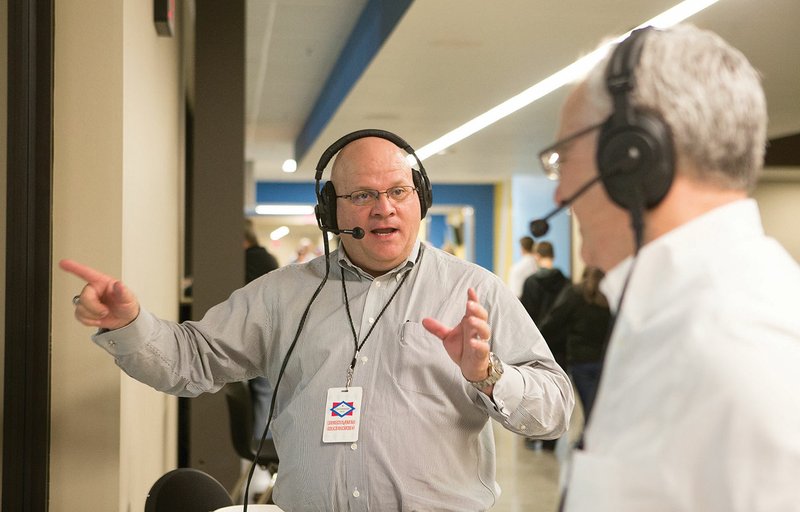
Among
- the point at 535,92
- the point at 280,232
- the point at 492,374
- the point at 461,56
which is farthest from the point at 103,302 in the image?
the point at 280,232

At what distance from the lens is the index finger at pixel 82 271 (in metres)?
1.68

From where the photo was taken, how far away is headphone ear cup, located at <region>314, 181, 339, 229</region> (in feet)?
7.27

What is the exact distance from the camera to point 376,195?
85.4 inches

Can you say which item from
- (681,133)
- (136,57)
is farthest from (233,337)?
(681,133)

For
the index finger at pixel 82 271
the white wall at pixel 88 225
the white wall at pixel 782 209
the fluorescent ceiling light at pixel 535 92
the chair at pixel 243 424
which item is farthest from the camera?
the white wall at pixel 782 209

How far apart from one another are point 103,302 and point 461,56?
15.7 feet

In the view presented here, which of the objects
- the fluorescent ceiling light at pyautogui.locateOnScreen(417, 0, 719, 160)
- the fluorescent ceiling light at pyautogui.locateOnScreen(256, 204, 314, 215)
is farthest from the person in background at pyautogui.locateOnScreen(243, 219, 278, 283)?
the fluorescent ceiling light at pyautogui.locateOnScreen(256, 204, 314, 215)

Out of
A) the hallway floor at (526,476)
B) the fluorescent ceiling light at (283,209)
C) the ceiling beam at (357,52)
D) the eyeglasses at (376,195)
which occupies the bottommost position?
the hallway floor at (526,476)

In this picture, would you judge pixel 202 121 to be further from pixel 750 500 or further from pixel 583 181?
pixel 750 500

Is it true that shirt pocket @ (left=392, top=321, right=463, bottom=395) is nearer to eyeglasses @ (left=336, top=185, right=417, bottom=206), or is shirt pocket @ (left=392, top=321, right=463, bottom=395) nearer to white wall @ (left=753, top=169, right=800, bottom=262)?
eyeglasses @ (left=336, top=185, right=417, bottom=206)

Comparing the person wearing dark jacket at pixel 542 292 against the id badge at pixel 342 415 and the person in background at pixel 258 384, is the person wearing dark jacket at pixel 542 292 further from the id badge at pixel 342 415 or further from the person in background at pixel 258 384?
the id badge at pixel 342 415

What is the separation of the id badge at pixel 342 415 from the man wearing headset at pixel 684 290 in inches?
40.4

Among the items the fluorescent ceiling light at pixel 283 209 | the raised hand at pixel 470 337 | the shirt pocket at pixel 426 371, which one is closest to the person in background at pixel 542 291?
the shirt pocket at pixel 426 371

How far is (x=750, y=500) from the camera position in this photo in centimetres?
76
